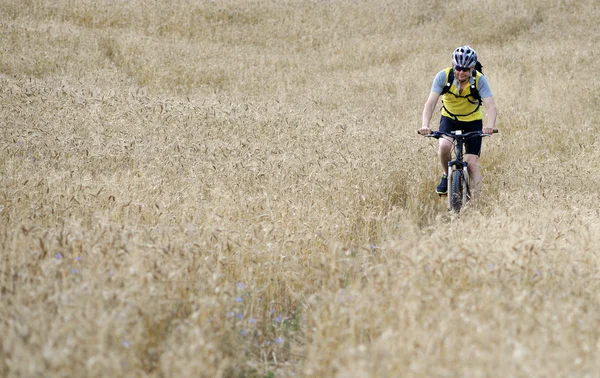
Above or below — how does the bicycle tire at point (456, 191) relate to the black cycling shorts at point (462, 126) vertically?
below

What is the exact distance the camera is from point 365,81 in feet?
51.7

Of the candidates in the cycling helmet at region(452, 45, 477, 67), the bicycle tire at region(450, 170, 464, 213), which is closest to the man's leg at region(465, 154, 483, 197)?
the bicycle tire at region(450, 170, 464, 213)

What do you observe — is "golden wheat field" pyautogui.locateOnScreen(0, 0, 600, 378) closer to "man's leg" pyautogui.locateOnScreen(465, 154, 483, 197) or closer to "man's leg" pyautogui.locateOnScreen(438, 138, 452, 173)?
"man's leg" pyautogui.locateOnScreen(465, 154, 483, 197)

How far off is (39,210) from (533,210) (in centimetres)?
502

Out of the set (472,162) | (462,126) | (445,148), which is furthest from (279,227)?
(462,126)

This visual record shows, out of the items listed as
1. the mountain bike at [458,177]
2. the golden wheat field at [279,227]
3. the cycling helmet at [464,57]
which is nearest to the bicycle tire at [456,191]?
the mountain bike at [458,177]

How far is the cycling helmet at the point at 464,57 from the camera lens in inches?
252

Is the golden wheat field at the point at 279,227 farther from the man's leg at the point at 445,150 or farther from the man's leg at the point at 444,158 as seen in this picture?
the man's leg at the point at 445,150

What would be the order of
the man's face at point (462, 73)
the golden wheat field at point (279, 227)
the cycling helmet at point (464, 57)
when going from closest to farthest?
the golden wheat field at point (279, 227) → the cycling helmet at point (464, 57) → the man's face at point (462, 73)

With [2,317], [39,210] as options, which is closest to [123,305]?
[2,317]

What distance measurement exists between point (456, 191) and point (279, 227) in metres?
2.44

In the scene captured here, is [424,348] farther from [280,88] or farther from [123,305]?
[280,88]

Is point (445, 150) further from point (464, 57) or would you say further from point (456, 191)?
point (464, 57)

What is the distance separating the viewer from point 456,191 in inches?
266
